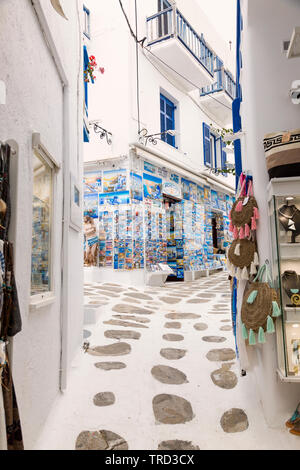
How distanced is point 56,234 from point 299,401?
2.38 meters

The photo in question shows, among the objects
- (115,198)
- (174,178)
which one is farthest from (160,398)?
(174,178)

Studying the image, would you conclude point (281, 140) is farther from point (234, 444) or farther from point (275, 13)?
point (234, 444)

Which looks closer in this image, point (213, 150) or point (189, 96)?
point (189, 96)

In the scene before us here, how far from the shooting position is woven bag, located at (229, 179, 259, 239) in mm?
2604

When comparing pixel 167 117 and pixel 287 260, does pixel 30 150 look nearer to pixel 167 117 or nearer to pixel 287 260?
pixel 287 260

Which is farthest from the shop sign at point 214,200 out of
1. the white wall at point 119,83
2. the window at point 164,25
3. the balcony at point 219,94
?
the window at point 164,25

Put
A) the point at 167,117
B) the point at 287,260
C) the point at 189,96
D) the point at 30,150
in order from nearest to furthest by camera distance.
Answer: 1. the point at 30,150
2. the point at 287,260
3. the point at 167,117
4. the point at 189,96

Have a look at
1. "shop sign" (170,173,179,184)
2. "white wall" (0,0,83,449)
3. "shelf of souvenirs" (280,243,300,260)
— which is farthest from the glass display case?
"shop sign" (170,173,179,184)

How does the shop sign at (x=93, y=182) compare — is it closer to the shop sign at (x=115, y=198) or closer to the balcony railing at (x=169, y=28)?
the shop sign at (x=115, y=198)

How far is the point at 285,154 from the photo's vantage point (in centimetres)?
233

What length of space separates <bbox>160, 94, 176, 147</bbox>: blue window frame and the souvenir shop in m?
1.26

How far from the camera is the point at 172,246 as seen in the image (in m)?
11.0

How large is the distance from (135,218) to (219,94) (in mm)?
7102
